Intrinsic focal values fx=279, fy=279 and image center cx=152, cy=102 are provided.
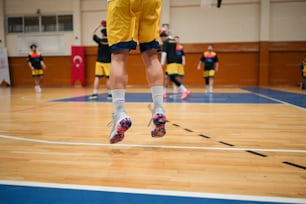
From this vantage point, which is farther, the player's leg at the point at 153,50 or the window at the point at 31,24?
the window at the point at 31,24

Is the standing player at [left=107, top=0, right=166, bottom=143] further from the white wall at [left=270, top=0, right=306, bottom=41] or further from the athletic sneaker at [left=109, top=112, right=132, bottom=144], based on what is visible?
the white wall at [left=270, top=0, right=306, bottom=41]

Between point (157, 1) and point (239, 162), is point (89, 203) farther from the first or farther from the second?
point (157, 1)

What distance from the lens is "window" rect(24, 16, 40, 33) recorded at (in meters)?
16.6

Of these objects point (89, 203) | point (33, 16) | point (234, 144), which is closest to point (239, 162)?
point (234, 144)

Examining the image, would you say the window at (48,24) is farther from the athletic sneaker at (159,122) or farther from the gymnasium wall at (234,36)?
the athletic sneaker at (159,122)

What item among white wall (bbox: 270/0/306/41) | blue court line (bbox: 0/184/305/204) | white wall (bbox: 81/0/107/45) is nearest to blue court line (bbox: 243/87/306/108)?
blue court line (bbox: 0/184/305/204)

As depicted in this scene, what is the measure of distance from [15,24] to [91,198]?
59.5 feet

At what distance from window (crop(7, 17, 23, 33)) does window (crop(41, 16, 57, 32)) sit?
1417mm

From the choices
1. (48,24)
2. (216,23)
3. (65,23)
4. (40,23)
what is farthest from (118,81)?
(40,23)

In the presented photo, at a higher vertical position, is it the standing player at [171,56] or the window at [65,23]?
the window at [65,23]

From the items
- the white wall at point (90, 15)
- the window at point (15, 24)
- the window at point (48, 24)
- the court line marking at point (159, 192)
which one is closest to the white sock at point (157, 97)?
the court line marking at point (159, 192)

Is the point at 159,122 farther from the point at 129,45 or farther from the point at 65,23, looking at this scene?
the point at 65,23

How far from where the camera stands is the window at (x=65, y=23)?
16219 millimetres

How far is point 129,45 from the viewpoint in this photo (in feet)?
6.98
